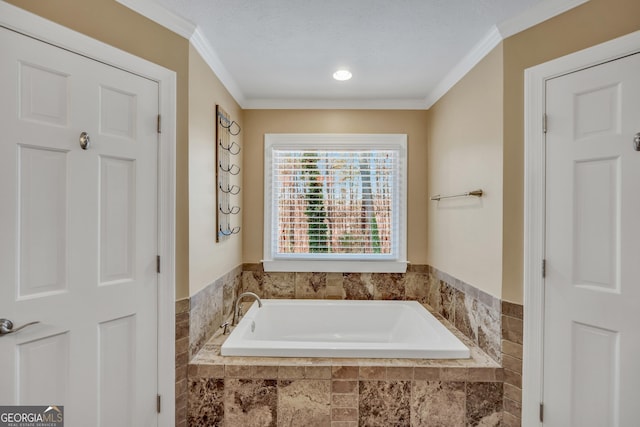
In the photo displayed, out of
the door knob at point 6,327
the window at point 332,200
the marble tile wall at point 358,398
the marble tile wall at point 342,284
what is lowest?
the marble tile wall at point 358,398

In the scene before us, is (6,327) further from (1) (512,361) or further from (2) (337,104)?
(2) (337,104)

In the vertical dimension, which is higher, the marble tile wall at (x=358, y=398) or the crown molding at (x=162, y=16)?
the crown molding at (x=162, y=16)

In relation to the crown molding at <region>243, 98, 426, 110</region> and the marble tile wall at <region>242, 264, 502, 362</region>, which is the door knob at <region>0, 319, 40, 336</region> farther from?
the crown molding at <region>243, 98, 426, 110</region>

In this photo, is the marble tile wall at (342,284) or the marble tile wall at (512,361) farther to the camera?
the marble tile wall at (342,284)

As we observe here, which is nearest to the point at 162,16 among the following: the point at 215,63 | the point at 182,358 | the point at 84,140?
the point at 215,63

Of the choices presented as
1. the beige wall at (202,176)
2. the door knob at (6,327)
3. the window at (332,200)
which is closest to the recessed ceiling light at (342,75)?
the window at (332,200)

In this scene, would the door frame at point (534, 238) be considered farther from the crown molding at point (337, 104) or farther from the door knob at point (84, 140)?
the door knob at point (84, 140)

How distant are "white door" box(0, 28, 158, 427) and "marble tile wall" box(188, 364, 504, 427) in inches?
18.0

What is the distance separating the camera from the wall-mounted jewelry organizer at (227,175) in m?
2.17

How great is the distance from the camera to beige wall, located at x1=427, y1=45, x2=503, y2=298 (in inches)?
69.2

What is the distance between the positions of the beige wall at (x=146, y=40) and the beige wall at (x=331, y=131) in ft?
3.74

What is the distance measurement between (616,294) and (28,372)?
251cm

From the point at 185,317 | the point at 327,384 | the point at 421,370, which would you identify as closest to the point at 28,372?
the point at 185,317

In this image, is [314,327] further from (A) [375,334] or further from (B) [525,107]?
(B) [525,107]
